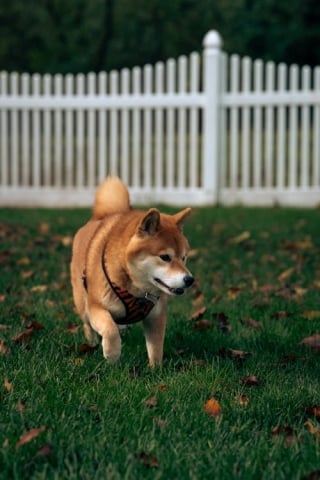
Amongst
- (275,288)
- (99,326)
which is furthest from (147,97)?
(99,326)

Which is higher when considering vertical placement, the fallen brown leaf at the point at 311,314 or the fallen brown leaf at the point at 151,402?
the fallen brown leaf at the point at 151,402

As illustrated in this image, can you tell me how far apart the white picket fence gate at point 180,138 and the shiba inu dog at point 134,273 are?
7688 mm

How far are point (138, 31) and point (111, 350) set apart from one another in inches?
787

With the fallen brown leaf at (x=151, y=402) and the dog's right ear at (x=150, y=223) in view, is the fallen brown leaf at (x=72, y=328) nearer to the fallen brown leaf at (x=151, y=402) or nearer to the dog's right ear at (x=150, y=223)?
the dog's right ear at (x=150, y=223)

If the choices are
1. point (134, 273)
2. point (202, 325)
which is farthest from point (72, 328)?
point (134, 273)

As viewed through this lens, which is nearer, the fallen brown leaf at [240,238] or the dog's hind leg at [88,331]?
the dog's hind leg at [88,331]

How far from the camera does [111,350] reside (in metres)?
3.88

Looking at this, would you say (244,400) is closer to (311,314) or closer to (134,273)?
(134,273)

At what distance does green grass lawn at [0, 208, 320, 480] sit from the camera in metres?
2.70

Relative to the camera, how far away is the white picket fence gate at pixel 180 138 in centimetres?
1185

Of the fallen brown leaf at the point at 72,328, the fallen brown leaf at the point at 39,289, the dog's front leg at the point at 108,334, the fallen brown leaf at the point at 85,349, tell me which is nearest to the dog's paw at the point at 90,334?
the fallen brown leaf at the point at 72,328

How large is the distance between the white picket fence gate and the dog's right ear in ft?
26.8

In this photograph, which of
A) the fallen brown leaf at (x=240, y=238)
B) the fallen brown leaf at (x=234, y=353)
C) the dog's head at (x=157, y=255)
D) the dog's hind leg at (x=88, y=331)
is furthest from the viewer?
the fallen brown leaf at (x=240, y=238)

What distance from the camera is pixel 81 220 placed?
9953 millimetres
